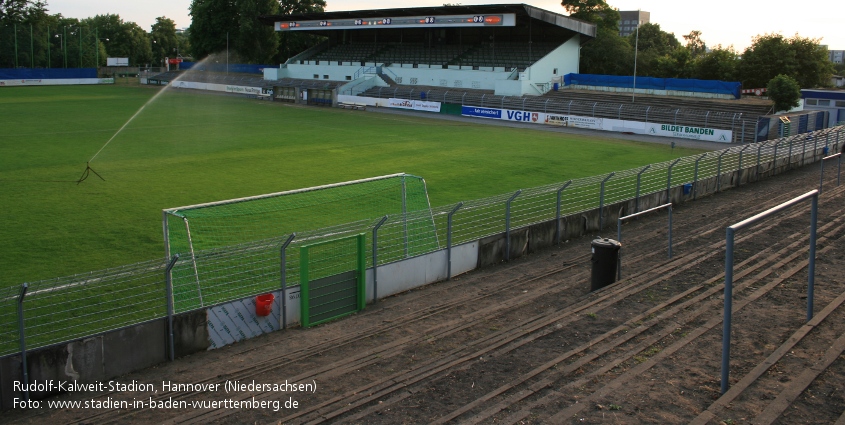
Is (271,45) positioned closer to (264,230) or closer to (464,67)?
(464,67)

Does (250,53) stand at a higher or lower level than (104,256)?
higher

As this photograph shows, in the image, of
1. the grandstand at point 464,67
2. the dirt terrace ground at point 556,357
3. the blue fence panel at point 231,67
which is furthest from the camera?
the blue fence panel at point 231,67

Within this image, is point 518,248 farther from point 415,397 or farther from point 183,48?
point 183,48

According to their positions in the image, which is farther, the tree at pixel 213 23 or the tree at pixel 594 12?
the tree at pixel 213 23

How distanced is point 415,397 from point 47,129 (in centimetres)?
3926

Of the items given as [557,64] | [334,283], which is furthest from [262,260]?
[557,64]

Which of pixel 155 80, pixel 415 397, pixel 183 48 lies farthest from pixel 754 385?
pixel 183 48

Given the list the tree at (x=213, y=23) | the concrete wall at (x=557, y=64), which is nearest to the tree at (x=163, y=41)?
the tree at (x=213, y=23)

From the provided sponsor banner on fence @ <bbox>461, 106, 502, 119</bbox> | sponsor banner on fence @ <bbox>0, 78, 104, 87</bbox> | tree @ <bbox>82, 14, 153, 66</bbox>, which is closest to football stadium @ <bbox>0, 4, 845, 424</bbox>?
sponsor banner on fence @ <bbox>461, 106, 502, 119</bbox>

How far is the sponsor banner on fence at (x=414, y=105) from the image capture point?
5847 cm

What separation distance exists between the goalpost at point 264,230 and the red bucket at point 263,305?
0.61m

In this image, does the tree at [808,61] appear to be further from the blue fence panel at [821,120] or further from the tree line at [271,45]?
the blue fence panel at [821,120]

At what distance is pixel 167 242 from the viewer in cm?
1173

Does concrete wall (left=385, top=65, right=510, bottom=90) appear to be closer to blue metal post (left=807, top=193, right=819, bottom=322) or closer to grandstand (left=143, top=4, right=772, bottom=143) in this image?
grandstand (left=143, top=4, right=772, bottom=143)
